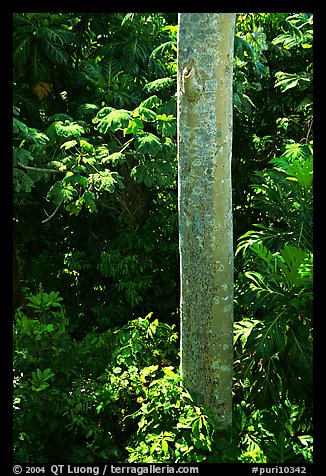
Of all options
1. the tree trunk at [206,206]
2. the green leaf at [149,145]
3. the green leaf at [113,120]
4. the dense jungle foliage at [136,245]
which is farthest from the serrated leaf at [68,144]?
the tree trunk at [206,206]

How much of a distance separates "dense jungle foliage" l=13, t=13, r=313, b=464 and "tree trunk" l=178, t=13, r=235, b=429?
169mm

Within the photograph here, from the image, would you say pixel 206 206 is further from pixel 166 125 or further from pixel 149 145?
pixel 166 125

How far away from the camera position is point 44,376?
3537mm

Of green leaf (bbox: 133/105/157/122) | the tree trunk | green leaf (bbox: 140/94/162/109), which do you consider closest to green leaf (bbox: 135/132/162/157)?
green leaf (bbox: 133/105/157/122)

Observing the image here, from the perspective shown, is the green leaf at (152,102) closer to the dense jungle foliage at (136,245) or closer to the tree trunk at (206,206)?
the dense jungle foliage at (136,245)

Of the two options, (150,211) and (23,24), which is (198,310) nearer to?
(150,211)

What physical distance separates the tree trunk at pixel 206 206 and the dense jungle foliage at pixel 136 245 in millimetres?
169

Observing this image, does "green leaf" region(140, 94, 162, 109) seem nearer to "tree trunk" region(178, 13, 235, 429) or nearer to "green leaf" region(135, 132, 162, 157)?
"green leaf" region(135, 132, 162, 157)

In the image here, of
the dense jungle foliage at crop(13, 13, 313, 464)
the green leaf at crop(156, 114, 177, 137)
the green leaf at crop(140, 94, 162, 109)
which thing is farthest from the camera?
the green leaf at crop(140, 94, 162, 109)

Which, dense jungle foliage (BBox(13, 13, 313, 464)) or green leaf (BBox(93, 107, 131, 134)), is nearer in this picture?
dense jungle foliage (BBox(13, 13, 313, 464))

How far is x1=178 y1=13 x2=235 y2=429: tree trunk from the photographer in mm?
2967

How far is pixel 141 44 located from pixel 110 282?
7.20ft
